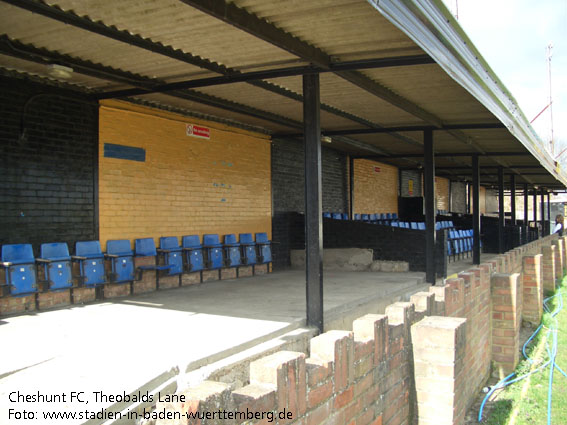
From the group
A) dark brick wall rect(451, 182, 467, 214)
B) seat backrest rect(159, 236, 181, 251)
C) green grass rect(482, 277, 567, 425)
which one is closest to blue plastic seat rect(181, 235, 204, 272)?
seat backrest rect(159, 236, 181, 251)

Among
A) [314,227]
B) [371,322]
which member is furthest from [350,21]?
[371,322]

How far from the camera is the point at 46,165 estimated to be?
6.75 metres

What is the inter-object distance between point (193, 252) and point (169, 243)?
1.61 ft

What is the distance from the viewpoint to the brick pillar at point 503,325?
5805 mm

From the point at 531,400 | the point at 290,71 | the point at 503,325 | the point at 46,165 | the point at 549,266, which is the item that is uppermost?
the point at 290,71

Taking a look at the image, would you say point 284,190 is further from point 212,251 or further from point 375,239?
point 212,251

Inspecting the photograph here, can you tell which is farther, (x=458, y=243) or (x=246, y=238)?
(x=458, y=243)

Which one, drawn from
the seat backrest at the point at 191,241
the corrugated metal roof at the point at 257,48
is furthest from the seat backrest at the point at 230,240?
the corrugated metal roof at the point at 257,48

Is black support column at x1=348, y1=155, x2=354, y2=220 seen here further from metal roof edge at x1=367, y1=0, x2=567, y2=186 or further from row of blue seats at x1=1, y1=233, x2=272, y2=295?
metal roof edge at x1=367, y1=0, x2=567, y2=186

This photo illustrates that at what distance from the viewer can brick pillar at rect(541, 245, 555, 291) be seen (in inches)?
434

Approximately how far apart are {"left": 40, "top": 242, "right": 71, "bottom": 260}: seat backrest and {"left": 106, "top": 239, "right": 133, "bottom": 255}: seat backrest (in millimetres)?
735

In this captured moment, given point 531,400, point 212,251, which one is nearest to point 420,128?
point 212,251

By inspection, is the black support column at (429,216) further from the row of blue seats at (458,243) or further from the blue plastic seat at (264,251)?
the row of blue seats at (458,243)

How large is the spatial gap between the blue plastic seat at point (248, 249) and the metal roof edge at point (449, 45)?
518cm
